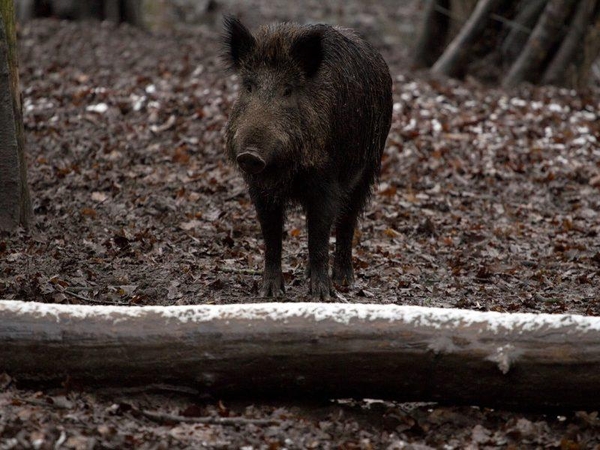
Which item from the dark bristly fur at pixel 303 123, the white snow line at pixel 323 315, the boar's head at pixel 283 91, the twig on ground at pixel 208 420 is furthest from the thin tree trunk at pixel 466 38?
the twig on ground at pixel 208 420

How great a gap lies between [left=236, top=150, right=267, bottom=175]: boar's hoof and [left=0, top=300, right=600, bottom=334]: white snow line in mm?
1150

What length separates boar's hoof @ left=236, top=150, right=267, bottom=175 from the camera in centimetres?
530

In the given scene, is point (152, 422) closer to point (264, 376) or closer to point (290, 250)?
point (264, 376)

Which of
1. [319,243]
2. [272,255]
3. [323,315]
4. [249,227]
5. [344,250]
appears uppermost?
[323,315]

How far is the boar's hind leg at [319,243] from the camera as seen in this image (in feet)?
19.9

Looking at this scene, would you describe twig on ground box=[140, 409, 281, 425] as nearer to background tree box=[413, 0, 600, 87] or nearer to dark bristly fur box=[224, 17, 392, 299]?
dark bristly fur box=[224, 17, 392, 299]

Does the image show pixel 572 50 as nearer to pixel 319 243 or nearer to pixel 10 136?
pixel 319 243

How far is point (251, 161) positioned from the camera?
5320 millimetres

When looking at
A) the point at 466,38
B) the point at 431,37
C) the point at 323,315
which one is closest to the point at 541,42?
the point at 466,38

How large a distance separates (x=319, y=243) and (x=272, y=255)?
0.36 meters

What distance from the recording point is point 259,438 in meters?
4.05

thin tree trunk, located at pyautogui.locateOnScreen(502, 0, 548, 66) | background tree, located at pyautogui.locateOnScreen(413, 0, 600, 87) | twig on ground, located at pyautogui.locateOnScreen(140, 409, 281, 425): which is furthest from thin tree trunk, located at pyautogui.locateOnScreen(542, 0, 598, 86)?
twig on ground, located at pyautogui.locateOnScreen(140, 409, 281, 425)

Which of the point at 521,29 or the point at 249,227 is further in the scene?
the point at 521,29

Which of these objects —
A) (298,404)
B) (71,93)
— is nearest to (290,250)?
(298,404)
